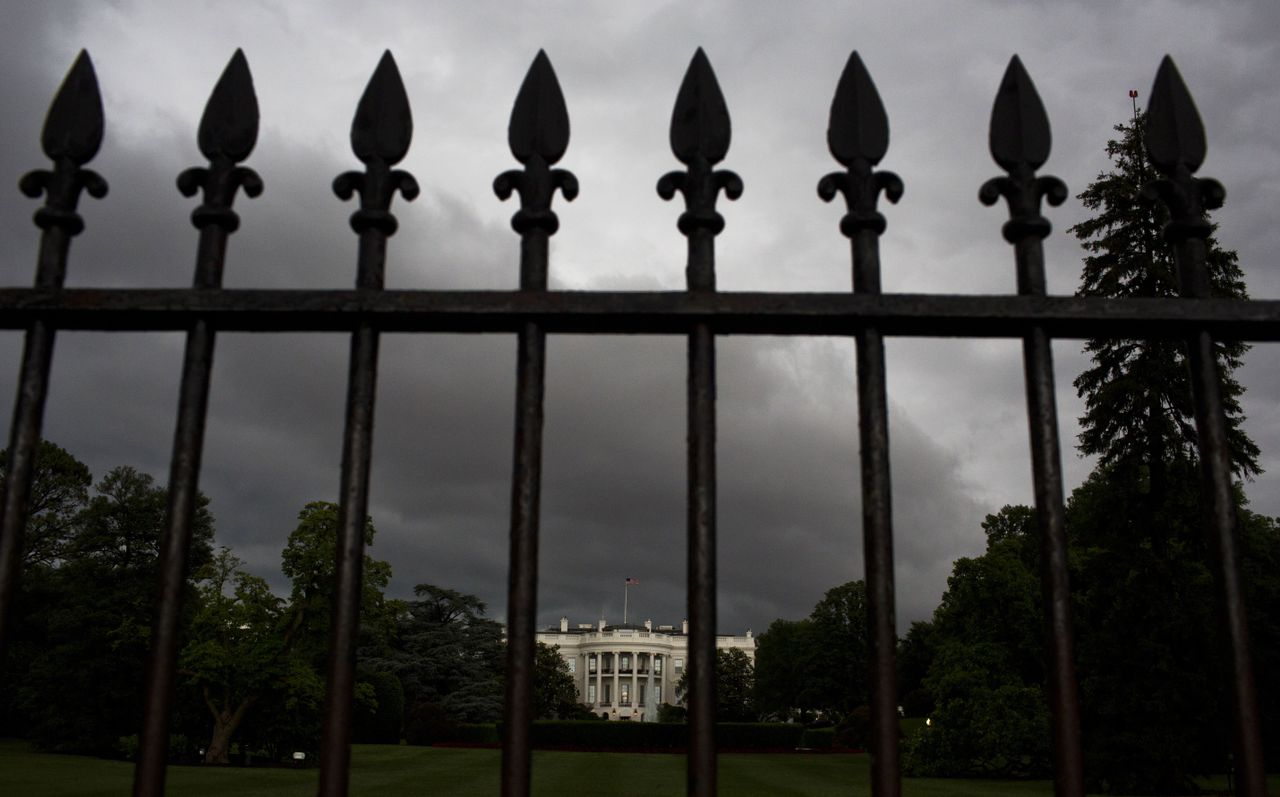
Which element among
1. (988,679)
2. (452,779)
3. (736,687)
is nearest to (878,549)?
(452,779)

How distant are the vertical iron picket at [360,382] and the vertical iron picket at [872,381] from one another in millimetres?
1158

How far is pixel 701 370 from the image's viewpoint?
2406mm

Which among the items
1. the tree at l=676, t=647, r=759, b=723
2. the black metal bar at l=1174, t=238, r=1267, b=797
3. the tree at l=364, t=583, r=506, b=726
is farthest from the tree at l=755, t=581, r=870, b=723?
the black metal bar at l=1174, t=238, r=1267, b=797

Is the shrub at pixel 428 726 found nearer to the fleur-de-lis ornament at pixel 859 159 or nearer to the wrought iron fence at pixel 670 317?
the wrought iron fence at pixel 670 317

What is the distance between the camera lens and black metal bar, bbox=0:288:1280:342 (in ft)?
7.91

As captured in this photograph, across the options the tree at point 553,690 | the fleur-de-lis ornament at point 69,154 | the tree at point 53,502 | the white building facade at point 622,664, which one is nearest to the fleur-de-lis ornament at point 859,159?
the fleur-de-lis ornament at point 69,154

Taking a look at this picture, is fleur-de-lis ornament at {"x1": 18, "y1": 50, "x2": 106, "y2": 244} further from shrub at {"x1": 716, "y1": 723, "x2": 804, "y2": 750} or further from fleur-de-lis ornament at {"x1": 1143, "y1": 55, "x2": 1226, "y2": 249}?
shrub at {"x1": 716, "y1": 723, "x2": 804, "y2": 750}

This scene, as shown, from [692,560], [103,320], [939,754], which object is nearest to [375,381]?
[103,320]

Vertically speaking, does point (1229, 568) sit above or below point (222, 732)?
above

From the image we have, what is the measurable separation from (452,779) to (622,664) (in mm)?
91074

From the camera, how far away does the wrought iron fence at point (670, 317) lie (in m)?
2.27

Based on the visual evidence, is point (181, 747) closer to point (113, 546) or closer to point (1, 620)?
point (113, 546)

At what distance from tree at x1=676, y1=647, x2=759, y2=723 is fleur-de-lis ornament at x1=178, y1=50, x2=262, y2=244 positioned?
7351 centimetres

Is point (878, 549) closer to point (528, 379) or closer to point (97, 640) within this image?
point (528, 379)
